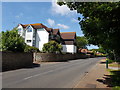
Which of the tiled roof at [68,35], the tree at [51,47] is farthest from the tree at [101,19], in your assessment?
the tiled roof at [68,35]

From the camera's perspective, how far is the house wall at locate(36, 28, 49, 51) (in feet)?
166

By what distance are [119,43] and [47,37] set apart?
40.8m

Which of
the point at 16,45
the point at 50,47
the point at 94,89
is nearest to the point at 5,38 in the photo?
the point at 16,45

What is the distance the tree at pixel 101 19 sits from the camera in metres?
7.48

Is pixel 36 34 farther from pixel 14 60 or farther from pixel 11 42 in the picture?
pixel 14 60

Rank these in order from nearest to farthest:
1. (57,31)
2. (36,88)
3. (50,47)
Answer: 1. (36,88)
2. (50,47)
3. (57,31)

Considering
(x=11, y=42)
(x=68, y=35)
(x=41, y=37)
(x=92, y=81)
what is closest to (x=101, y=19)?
(x=92, y=81)

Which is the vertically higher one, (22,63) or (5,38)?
(5,38)

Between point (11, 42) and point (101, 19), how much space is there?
46.9 feet

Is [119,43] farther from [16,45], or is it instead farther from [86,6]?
[16,45]

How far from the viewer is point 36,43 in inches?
2040

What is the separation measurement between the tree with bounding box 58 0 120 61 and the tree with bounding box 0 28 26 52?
12234 mm

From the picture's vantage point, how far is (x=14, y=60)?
18766 millimetres

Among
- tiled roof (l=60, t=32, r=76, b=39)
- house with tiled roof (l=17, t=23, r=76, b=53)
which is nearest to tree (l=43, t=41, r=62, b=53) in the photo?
house with tiled roof (l=17, t=23, r=76, b=53)
